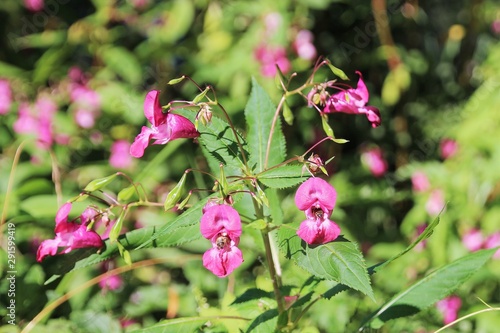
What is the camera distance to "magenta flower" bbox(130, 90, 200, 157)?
0.99m

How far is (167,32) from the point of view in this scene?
2.90 m

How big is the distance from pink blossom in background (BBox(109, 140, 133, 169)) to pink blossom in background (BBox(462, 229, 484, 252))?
1.33 meters

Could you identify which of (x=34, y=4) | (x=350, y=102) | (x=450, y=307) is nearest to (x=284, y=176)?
(x=350, y=102)

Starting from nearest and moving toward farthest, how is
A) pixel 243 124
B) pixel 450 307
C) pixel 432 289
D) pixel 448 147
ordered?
pixel 432 289, pixel 450 307, pixel 243 124, pixel 448 147

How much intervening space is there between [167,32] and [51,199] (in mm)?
1261

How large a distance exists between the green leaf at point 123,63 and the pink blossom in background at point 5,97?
1.45 feet

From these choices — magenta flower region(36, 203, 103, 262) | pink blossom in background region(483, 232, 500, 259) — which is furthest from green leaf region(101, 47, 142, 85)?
magenta flower region(36, 203, 103, 262)

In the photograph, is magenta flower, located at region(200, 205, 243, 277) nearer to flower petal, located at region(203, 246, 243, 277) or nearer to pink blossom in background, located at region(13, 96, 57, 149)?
flower petal, located at region(203, 246, 243, 277)

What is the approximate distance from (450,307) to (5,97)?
1.95 m

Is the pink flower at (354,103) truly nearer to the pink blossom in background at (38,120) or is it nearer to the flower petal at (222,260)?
the flower petal at (222,260)

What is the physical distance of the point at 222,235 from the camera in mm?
941

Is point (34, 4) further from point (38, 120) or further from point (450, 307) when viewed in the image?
point (450, 307)

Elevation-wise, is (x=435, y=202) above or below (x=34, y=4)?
below

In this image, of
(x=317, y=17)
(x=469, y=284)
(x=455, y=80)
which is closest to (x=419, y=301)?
(x=469, y=284)
